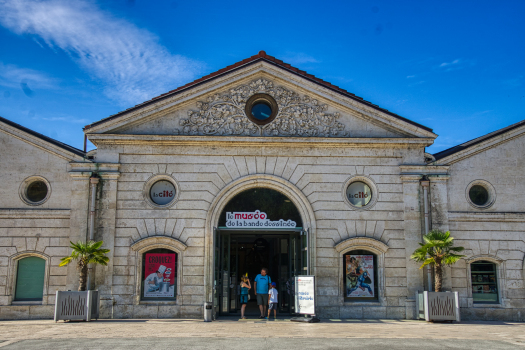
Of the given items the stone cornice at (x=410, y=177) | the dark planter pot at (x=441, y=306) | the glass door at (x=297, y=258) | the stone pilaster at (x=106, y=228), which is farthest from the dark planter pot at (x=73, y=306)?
the stone cornice at (x=410, y=177)

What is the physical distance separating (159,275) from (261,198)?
508cm

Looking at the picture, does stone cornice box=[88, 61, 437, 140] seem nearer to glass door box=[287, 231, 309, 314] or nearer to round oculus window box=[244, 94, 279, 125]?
round oculus window box=[244, 94, 279, 125]

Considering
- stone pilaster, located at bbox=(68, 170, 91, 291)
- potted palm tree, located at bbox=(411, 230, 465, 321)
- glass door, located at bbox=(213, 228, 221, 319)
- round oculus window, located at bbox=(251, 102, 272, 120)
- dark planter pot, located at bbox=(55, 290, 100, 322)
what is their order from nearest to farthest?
1. dark planter pot, located at bbox=(55, 290, 100, 322)
2. potted palm tree, located at bbox=(411, 230, 465, 321)
3. glass door, located at bbox=(213, 228, 221, 319)
4. stone pilaster, located at bbox=(68, 170, 91, 291)
5. round oculus window, located at bbox=(251, 102, 272, 120)

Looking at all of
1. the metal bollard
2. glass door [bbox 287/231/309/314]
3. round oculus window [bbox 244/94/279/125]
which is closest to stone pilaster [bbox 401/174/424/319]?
glass door [bbox 287/231/309/314]

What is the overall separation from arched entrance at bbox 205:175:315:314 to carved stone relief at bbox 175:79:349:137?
213 centimetres

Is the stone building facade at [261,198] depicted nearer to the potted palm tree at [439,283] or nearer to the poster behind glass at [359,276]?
the poster behind glass at [359,276]

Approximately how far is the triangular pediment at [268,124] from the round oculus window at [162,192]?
6.91 feet

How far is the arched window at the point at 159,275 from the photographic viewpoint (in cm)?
1831

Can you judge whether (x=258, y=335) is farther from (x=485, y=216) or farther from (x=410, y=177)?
(x=485, y=216)

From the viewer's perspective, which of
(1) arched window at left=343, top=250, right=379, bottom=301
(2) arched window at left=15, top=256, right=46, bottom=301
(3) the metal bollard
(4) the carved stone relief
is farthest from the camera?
(4) the carved stone relief

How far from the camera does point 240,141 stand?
18906mm

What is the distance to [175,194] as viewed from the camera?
62.1 feet

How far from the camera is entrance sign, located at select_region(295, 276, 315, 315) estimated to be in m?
16.6

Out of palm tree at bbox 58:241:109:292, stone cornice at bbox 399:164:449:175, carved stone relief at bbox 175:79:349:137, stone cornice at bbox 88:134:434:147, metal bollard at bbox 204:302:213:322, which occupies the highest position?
carved stone relief at bbox 175:79:349:137
